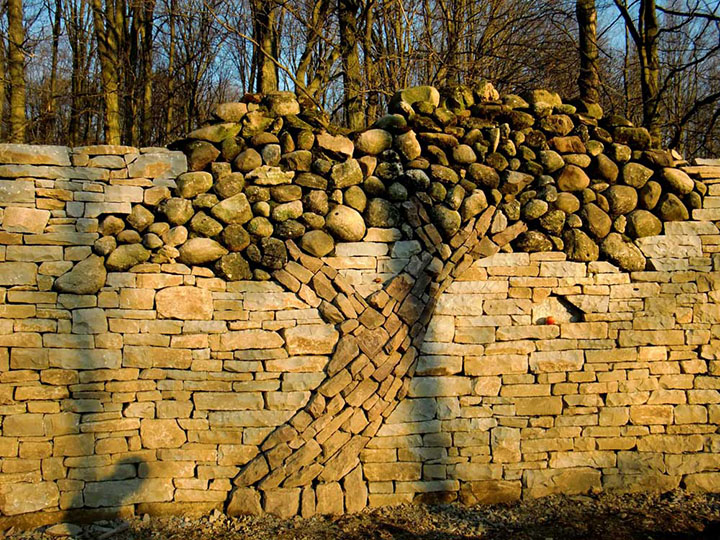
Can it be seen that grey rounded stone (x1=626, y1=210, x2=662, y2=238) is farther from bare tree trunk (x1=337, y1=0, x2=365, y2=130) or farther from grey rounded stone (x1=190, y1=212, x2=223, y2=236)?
bare tree trunk (x1=337, y1=0, x2=365, y2=130)

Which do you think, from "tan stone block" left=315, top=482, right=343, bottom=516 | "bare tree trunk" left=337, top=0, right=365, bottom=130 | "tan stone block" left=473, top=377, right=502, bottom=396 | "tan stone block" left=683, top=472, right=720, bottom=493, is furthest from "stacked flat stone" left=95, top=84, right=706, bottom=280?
"bare tree trunk" left=337, top=0, right=365, bottom=130

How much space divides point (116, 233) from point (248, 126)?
138cm

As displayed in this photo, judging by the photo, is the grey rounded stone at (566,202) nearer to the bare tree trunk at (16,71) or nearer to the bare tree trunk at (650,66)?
the bare tree trunk at (650,66)

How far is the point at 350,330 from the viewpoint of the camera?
180 inches

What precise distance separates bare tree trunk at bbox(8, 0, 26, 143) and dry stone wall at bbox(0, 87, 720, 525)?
188 inches

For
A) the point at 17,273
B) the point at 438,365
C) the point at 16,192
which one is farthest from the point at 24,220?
the point at 438,365

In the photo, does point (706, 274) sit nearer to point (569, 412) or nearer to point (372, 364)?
point (569, 412)

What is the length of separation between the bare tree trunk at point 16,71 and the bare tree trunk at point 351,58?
451 cm

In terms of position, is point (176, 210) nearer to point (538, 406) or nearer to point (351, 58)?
point (538, 406)

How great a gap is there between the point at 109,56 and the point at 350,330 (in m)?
7.00

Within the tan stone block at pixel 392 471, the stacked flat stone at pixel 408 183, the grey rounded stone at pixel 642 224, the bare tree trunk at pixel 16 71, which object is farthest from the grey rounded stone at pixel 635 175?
the bare tree trunk at pixel 16 71

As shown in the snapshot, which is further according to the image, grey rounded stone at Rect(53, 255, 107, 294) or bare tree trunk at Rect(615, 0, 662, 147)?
bare tree trunk at Rect(615, 0, 662, 147)

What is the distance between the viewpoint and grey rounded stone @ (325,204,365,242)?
4605mm

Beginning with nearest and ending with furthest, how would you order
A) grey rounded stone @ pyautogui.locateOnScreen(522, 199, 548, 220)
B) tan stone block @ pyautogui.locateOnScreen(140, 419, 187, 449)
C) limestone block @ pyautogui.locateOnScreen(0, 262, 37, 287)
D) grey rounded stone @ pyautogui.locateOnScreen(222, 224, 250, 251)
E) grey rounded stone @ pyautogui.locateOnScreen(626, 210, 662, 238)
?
1. limestone block @ pyautogui.locateOnScreen(0, 262, 37, 287)
2. tan stone block @ pyautogui.locateOnScreen(140, 419, 187, 449)
3. grey rounded stone @ pyautogui.locateOnScreen(222, 224, 250, 251)
4. grey rounded stone @ pyautogui.locateOnScreen(522, 199, 548, 220)
5. grey rounded stone @ pyautogui.locateOnScreen(626, 210, 662, 238)
